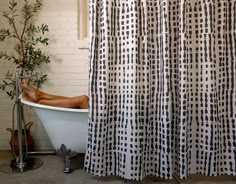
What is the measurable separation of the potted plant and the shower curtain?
3.16ft

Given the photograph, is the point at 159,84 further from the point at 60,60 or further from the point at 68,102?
the point at 60,60

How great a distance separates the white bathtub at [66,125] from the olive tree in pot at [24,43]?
560 mm

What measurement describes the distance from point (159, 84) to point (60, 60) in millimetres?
1210

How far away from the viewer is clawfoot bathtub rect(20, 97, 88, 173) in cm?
200

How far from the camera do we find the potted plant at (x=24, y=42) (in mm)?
Answer: 2537

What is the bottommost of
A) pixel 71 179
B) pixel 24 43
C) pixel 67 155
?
pixel 71 179

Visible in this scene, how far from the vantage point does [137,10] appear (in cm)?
179

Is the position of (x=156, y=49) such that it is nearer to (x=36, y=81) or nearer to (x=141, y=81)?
(x=141, y=81)

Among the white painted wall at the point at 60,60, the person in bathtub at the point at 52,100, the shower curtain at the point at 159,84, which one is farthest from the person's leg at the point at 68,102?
the white painted wall at the point at 60,60

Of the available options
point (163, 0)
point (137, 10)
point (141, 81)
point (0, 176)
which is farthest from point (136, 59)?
point (0, 176)

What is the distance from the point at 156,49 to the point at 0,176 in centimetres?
161

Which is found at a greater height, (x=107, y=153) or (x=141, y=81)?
(x=141, y=81)

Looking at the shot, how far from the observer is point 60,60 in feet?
8.64

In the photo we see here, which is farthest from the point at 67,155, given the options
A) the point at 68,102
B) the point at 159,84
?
the point at 159,84
